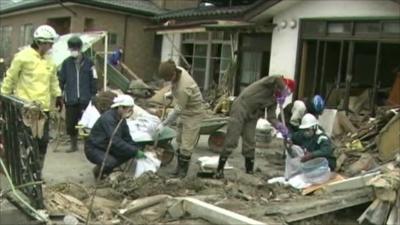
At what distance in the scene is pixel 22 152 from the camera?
16.2 feet

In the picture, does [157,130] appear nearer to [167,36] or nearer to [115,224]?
[115,224]

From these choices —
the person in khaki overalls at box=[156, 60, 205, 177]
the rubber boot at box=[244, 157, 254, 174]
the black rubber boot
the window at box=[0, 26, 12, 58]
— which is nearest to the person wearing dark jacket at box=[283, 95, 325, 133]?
the rubber boot at box=[244, 157, 254, 174]

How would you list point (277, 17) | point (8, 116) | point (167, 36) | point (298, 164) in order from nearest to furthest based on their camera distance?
point (8, 116) < point (298, 164) < point (277, 17) < point (167, 36)

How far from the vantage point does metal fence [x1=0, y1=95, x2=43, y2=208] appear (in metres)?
4.87

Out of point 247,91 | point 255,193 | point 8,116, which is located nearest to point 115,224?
point 8,116

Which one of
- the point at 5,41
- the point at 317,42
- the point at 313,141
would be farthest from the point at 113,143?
the point at 5,41

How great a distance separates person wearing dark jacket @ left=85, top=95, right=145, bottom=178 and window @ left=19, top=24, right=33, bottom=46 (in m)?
20.4

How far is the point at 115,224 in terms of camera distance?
226 inches

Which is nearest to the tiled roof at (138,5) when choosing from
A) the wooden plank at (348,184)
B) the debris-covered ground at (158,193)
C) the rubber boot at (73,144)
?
the rubber boot at (73,144)

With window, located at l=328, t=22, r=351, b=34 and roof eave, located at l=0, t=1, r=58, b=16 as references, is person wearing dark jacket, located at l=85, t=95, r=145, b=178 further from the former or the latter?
roof eave, located at l=0, t=1, r=58, b=16

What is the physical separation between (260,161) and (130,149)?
3.25 metres

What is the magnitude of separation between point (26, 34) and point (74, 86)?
61.8 feet

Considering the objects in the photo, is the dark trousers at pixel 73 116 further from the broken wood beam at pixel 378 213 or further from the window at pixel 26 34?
the window at pixel 26 34

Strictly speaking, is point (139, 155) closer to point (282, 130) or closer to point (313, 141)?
point (282, 130)
